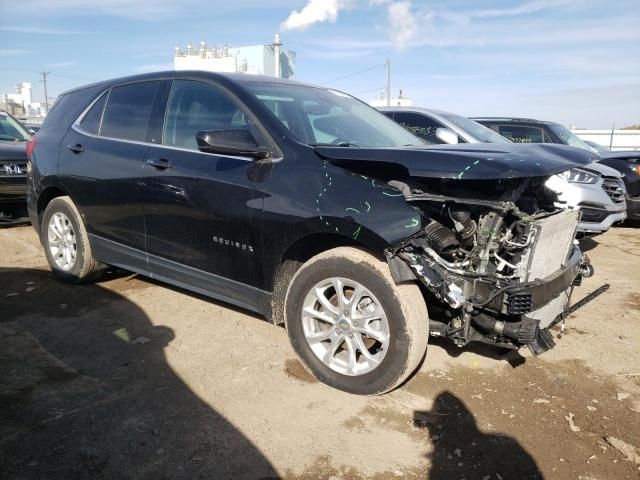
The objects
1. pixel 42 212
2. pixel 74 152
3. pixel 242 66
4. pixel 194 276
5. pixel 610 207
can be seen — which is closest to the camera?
pixel 194 276

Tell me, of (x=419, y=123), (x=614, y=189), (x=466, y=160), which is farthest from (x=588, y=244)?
(x=466, y=160)

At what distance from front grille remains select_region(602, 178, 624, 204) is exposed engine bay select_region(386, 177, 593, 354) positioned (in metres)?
4.33

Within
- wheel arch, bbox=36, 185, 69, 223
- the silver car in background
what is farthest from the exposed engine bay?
wheel arch, bbox=36, 185, 69, 223

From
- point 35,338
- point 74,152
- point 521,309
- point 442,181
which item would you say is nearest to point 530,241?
point 521,309

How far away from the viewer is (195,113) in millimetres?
3607

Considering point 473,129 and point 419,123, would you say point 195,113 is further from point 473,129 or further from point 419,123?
point 473,129

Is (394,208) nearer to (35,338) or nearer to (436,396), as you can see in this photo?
(436,396)

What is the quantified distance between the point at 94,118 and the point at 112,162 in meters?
0.69

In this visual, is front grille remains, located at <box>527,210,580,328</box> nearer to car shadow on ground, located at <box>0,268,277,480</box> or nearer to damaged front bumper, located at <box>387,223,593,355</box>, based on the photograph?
damaged front bumper, located at <box>387,223,593,355</box>

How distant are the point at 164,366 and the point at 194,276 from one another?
67 cm

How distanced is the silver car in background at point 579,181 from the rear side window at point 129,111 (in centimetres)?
305

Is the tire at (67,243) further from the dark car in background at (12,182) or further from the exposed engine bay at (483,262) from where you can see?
the exposed engine bay at (483,262)

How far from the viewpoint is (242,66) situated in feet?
137

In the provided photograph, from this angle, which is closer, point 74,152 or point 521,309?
point 521,309
